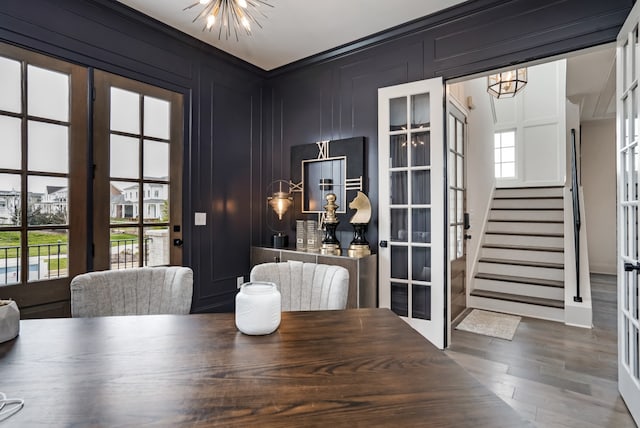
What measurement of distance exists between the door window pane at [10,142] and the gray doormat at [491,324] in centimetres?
388

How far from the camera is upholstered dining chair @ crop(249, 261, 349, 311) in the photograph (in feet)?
5.92

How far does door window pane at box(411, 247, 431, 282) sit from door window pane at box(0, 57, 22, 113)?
3.14 m

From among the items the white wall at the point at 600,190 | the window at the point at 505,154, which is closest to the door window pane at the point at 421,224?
the window at the point at 505,154

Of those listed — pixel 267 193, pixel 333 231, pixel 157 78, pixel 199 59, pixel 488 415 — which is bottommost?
pixel 488 415

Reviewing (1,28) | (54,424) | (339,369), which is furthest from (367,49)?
(54,424)

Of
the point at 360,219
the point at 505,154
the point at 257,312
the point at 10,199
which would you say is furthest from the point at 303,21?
the point at 505,154

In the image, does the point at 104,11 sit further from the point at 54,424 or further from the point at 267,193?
the point at 54,424

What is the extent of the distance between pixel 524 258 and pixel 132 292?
4.56 meters

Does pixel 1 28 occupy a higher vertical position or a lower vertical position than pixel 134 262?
higher

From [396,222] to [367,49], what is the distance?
1697 millimetres

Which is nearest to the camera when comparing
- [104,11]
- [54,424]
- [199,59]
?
[54,424]

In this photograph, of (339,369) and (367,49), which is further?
(367,49)

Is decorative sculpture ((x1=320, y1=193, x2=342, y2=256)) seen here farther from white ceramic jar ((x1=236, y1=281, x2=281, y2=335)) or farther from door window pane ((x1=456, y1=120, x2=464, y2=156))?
white ceramic jar ((x1=236, y1=281, x2=281, y2=335))

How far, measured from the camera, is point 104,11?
2637 millimetres
